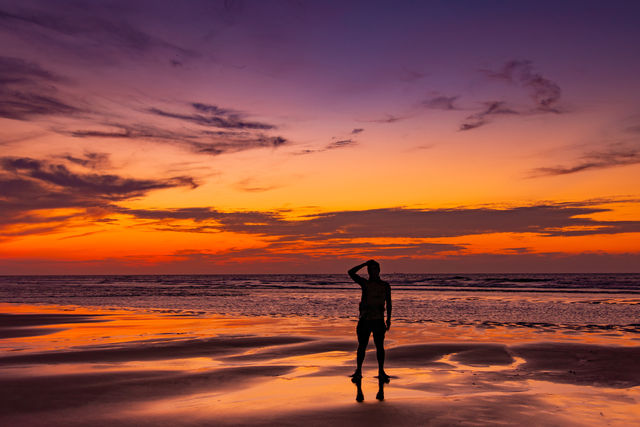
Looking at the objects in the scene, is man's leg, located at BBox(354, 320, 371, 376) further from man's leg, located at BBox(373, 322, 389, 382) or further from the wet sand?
the wet sand

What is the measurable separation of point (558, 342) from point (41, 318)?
23.2m

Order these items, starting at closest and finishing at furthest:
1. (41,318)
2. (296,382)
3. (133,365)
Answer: (296,382)
(133,365)
(41,318)

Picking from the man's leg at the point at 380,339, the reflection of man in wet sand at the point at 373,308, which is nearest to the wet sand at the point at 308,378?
the man's leg at the point at 380,339

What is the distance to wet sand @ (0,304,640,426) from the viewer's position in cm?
774

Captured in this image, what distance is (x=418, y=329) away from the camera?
66.0 ft

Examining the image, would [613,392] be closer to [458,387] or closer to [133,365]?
[458,387]

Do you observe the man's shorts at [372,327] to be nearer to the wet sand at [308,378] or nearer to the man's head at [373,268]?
the man's head at [373,268]

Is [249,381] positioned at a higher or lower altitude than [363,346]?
lower

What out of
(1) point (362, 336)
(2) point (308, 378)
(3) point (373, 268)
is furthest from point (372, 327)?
(2) point (308, 378)

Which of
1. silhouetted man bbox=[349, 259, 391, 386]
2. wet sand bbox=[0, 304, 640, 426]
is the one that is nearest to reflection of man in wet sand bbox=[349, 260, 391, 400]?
silhouetted man bbox=[349, 259, 391, 386]

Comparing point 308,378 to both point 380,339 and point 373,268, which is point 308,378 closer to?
point 380,339

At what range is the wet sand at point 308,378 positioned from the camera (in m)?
7.74

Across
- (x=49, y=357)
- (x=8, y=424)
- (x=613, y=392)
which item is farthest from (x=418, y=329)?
(x=8, y=424)

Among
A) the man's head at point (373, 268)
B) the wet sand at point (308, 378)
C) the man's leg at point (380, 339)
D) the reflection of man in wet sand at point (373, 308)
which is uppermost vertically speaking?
the man's head at point (373, 268)
